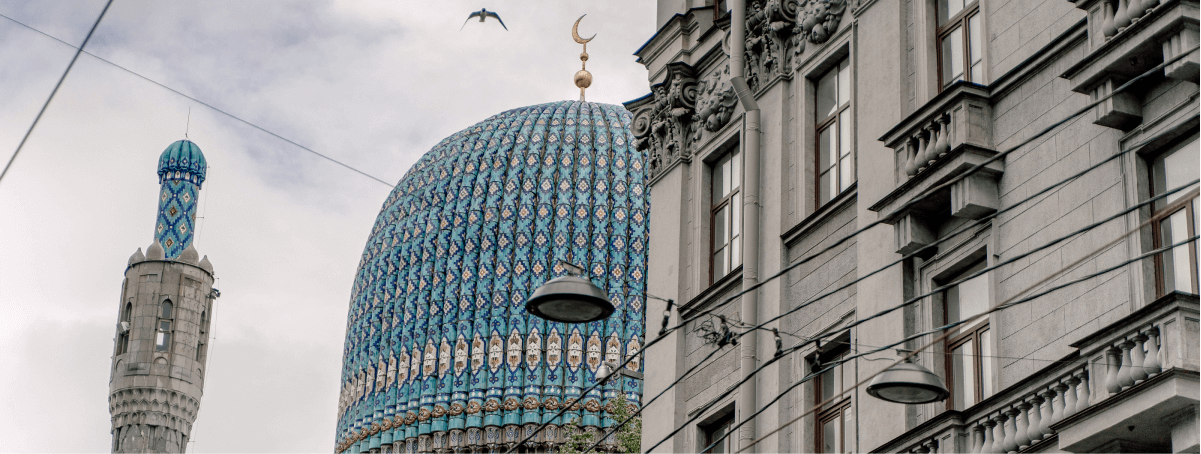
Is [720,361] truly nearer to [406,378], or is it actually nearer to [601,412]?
[601,412]

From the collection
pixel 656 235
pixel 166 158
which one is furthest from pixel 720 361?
pixel 166 158

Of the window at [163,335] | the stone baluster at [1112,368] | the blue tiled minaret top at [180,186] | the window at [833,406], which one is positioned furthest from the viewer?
the blue tiled minaret top at [180,186]

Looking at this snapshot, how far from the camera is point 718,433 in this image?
22062mm

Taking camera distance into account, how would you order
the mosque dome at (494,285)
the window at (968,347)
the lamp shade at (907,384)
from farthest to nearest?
the mosque dome at (494,285)
the window at (968,347)
the lamp shade at (907,384)

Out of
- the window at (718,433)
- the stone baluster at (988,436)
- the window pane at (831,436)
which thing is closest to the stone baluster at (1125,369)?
the stone baluster at (988,436)

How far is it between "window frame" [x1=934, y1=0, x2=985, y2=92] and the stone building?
0.09 feet

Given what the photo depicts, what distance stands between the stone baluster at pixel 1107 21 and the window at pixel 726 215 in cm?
686

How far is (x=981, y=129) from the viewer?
17.8 metres

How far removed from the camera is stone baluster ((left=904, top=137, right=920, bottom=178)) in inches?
719

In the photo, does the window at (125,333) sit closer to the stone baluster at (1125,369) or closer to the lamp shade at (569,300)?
the lamp shade at (569,300)

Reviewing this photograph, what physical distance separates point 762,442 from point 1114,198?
18.7 feet

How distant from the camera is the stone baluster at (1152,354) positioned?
14.0m

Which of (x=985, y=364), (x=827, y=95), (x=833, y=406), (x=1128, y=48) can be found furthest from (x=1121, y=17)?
(x=827, y=95)

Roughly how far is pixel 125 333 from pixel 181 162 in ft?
22.5
